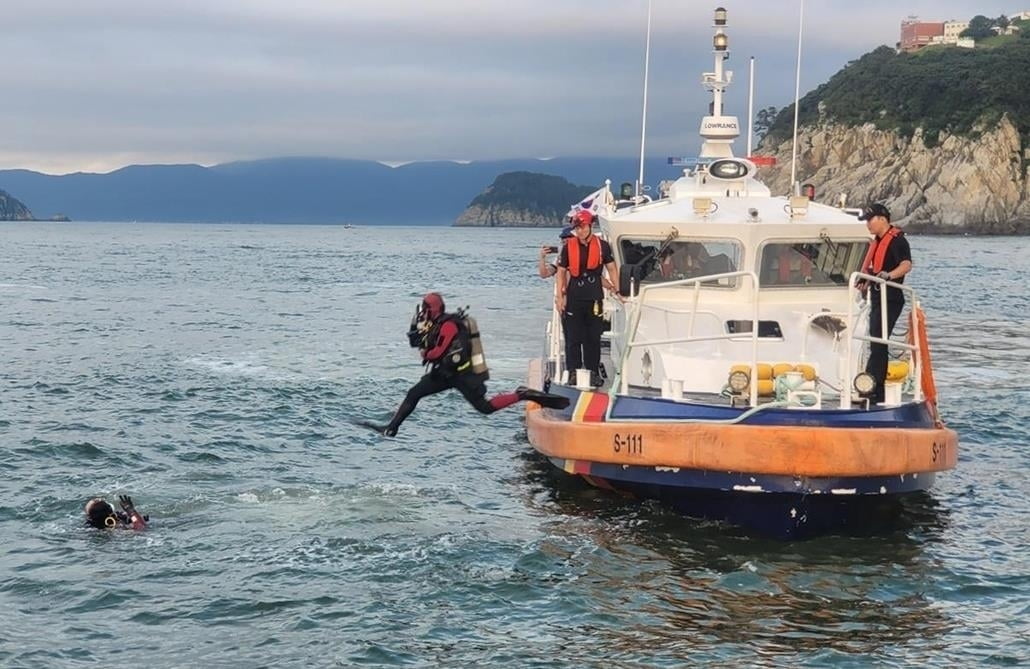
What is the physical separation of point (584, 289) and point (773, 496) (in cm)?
341

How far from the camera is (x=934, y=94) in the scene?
13588 cm

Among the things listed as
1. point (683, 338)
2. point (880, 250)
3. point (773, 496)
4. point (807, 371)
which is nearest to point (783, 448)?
point (773, 496)

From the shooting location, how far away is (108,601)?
10.5 meters

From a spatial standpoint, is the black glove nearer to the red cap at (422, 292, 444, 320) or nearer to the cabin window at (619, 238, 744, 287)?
the red cap at (422, 292, 444, 320)

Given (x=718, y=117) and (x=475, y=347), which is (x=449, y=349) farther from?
(x=718, y=117)

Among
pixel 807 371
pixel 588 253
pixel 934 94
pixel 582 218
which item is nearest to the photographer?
pixel 807 371

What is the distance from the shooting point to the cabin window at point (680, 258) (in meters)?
13.9

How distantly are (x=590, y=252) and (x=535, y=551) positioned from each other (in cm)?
348

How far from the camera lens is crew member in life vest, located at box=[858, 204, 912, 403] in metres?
12.6

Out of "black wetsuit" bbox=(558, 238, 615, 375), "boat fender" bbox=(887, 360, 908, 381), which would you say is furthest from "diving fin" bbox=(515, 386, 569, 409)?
"boat fender" bbox=(887, 360, 908, 381)

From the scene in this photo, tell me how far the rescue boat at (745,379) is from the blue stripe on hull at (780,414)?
2 cm

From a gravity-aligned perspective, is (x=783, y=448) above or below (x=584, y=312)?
below

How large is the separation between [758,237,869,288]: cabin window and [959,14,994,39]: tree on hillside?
181m

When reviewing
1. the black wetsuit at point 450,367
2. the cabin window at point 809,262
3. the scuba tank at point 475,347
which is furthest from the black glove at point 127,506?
the cabin window at point 809,262
